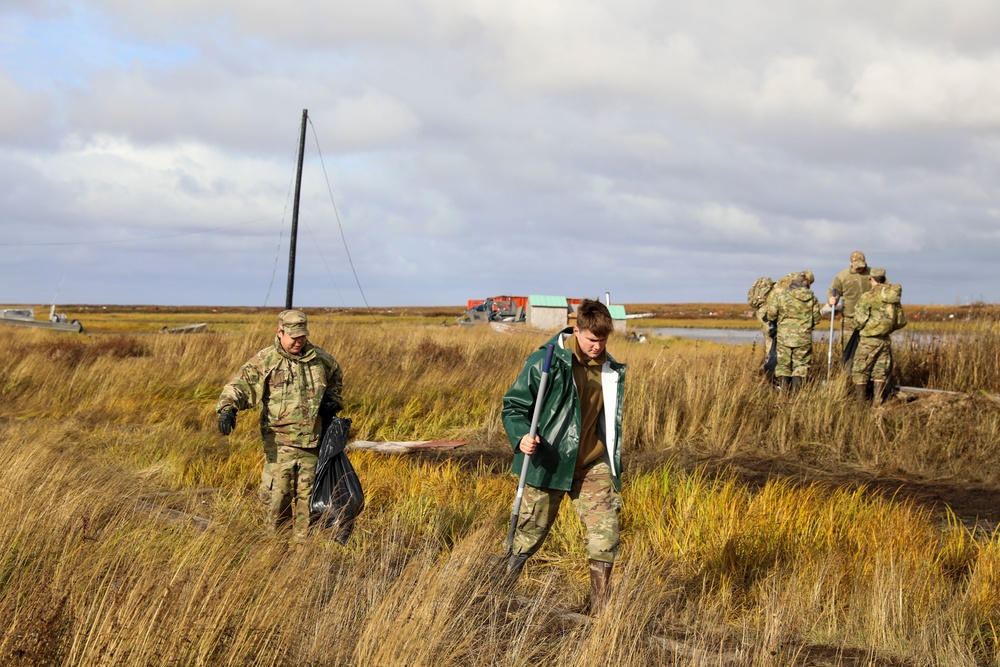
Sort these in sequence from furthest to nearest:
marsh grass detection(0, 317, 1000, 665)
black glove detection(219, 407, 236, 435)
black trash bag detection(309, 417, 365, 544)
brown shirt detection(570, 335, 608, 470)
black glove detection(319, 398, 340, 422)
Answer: black glove detection(319, 398, 340, 422)
black trash bag detection(309, 417, 365, 544)
black glove detection(219, 407, 236, 435)
brown shirt detection(570, 335, 608, 470)
marsh grass detection(0, 317, 1000, 665)

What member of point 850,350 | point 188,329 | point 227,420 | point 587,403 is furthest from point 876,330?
point 188,329

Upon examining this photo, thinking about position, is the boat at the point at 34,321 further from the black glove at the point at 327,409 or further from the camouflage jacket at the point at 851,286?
the black glove at the point at 327,409

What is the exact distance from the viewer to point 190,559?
→ 4328 mm

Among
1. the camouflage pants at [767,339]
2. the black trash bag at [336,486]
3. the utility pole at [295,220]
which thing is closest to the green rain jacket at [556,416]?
the black trash bag at [336,486]

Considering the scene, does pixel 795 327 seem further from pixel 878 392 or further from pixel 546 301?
pixel 546 301

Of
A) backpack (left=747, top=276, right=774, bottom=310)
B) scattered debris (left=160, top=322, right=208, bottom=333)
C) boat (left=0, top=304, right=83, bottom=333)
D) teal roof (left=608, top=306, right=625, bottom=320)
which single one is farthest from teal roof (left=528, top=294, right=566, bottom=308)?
backpack (left=747, top=276, right=774, bottom=310)

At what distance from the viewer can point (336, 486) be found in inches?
233

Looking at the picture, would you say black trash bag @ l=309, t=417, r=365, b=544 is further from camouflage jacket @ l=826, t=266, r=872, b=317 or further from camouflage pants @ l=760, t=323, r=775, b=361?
camouflage jacket @ l=826, t=266, r=872, b=317

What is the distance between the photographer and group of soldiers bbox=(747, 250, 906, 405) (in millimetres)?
11617

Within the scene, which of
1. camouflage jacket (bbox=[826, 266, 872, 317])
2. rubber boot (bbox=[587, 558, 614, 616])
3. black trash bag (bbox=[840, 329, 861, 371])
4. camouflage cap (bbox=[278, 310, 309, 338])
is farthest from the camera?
camouflage jacket (bbox=[826, 266, 872, 317])

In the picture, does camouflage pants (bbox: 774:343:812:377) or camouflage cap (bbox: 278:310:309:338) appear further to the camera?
camouflage pants (bbox: 774:343:812:377)

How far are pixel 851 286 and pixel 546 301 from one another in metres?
30.4

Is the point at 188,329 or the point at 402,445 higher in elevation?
the point at 188,329

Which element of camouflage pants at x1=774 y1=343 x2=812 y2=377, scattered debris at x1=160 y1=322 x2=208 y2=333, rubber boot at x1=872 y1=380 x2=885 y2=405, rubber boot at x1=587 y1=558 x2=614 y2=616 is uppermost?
camouflage pants at x1=774 y1=343 x2=812 y2=377
